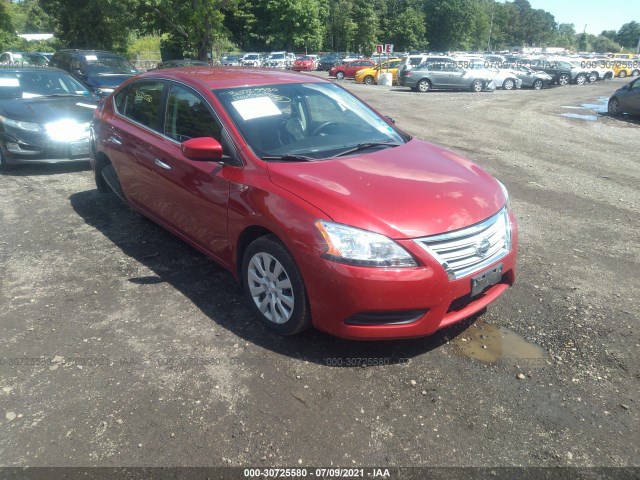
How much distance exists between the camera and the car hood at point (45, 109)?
306 inches

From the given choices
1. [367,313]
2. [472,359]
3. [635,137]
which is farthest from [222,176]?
[635,137]

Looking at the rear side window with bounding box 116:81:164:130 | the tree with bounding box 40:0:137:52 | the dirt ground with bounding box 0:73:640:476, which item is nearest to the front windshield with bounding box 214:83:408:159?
the rear side window with bounding box 116:81:164:130

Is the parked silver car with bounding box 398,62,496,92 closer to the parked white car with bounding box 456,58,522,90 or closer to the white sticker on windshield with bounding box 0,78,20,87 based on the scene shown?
the parked white car with bounding box 456,58,522,90

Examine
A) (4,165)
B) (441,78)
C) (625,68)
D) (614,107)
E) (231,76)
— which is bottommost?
(4,165)

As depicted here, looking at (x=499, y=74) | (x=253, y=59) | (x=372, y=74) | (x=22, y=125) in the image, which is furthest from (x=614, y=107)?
(x=253, y=59)

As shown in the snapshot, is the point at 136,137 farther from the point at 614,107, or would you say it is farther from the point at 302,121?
the point at 614,107

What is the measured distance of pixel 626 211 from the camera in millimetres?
6395

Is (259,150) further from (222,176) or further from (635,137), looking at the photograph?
(635,137)

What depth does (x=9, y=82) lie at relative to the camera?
866 cm

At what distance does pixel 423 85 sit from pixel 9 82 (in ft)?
67.6

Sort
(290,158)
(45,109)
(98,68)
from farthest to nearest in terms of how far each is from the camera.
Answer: (98,68), (45,109), (290,158)

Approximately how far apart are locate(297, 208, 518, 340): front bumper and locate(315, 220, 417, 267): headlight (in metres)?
0.04

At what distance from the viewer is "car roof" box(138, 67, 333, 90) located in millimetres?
4250

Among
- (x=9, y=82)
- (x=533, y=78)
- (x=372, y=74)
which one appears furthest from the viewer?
(x=372, y=74)
